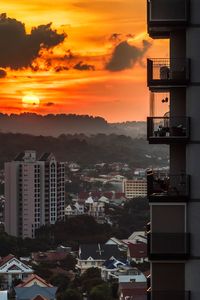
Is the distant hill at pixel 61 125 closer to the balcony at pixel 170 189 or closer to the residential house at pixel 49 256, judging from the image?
the residential house at pixel 49 256

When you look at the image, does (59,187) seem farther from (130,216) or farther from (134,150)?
(134,150)

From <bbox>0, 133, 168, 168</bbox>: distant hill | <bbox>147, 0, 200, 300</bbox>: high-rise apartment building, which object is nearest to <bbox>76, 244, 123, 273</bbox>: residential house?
<bbox>147, 0, 200, 300</bbox>: high-rise apartment building

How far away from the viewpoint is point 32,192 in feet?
160

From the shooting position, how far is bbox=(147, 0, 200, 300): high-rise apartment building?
4098 millimetres

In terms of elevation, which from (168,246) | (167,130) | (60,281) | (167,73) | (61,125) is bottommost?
(60,281)

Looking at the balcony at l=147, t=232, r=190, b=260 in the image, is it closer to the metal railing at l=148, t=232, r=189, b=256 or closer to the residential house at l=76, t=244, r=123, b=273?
the metal railing at l=148, t=232, r=189, b=256

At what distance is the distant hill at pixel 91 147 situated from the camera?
6688cm

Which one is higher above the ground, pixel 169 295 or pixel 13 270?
pixel 169 295

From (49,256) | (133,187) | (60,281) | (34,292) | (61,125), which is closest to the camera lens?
(34,292)

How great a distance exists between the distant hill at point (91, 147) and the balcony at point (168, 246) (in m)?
61.4

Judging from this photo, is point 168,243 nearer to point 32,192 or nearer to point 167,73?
point 167,73

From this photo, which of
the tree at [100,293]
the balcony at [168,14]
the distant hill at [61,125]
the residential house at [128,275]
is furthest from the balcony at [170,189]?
the distant hill at [61,125]

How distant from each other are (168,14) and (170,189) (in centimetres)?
66

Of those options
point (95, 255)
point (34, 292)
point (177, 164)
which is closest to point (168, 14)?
point (177, 164)
